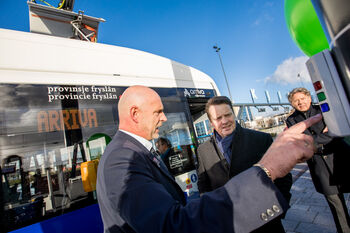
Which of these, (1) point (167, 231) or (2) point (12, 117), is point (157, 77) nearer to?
(2) point (12, 117)

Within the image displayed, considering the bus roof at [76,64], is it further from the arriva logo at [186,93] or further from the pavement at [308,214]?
the pavement at [308,214]

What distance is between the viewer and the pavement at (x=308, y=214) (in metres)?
2.75

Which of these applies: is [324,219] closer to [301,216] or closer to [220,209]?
[301,216]

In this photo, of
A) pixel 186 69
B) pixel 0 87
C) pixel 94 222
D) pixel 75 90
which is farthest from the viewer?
pixel 186 69

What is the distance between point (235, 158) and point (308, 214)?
2.70 m

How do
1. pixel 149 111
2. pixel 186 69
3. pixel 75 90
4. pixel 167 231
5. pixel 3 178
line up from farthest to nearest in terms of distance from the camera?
1. pixel 186 69
2. pixel 75 90
3. pixel 3 178
4. pixel 149 111
5. pixel 167 231

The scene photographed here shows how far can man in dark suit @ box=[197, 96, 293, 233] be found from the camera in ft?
5.60

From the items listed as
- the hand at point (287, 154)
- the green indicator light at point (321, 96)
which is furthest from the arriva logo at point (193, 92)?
the hand at point (287, 154)

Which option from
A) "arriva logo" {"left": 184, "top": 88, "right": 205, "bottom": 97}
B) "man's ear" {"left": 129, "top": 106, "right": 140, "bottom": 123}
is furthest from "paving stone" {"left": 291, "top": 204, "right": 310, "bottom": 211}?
"man's ear" {"left": 129, "top": 106, "right": 140, "bottom": 123}

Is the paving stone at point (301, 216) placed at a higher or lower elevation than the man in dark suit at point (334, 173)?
lower

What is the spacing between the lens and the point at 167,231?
63 centimetres

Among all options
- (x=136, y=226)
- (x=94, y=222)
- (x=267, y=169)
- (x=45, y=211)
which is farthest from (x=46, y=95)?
(x=267, y=169)

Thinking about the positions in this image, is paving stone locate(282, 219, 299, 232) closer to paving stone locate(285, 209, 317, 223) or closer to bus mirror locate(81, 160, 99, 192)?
paving stone locate(285, 209, 317, 223)

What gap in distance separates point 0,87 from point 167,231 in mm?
2616
